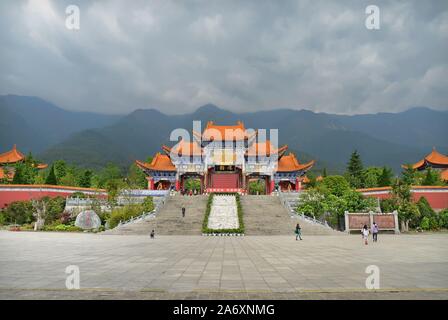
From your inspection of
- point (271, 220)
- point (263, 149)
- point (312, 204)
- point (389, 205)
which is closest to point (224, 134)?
point (263, 149)

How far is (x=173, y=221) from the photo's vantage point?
27328 millimetres

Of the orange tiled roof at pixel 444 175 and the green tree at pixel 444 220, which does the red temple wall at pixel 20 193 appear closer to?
the green tree at pixel 444 220

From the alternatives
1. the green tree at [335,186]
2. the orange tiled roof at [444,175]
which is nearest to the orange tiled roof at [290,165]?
the green tree at [335,186]

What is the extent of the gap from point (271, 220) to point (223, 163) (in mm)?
17894

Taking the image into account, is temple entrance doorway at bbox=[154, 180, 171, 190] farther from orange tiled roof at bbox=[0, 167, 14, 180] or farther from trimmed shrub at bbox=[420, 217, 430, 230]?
trimmed shrub at bbox=[420, 217, 430, 230]

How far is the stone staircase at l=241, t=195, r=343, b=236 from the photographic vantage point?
81.7 ft

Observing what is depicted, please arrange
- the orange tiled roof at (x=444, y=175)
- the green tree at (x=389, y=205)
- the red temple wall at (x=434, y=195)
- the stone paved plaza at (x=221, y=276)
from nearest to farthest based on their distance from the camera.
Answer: the stone paved plaza at (x=221, y=276)
the green tree at (x=389, y=205)
the red temple wall at (x=434, y=195)
the orange tiled roof at (x=444, y=175)

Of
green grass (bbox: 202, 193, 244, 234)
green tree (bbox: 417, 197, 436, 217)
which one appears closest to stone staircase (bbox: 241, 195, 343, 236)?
green grass (bbox: 202, 193, 244, 234)

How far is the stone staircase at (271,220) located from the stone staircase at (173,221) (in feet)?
12.1

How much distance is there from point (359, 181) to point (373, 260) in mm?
41861

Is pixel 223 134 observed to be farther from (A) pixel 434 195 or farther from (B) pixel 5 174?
(B) pixel 5 174

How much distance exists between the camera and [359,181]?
50594 mm

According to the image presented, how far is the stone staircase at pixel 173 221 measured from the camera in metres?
24.8

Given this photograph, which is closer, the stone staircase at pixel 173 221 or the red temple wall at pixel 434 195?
the stone staircase at pixel 173 221
